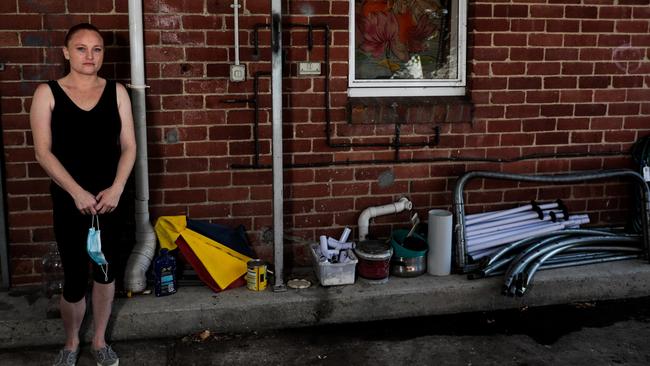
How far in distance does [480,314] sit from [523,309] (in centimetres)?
35

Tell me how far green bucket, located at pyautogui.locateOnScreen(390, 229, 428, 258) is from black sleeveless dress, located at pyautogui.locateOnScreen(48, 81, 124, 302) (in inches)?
79.6

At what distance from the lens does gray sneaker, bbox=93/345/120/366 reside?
3871 mm

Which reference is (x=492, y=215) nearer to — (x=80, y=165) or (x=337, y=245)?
(x=337, y=245)

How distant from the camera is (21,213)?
14.9 feet

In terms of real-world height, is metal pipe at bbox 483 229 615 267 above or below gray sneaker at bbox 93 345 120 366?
above

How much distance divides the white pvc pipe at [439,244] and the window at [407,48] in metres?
1.01

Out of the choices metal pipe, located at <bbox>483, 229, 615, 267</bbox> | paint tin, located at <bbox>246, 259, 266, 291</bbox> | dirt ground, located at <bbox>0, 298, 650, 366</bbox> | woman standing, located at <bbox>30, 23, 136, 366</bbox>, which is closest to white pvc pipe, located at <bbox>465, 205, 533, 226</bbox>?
metal pipe, located at <bbox>483, 229, 615, 267</bbox>

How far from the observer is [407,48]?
515 cm

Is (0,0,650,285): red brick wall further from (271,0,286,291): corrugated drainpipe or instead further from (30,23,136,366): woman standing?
(30,23,136,366): woman standing

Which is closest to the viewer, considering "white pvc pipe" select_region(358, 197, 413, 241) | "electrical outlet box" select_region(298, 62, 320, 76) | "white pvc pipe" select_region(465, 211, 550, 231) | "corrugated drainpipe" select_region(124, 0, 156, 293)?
"corrugated drainpipe" select_region(124, 0, 156, 293)

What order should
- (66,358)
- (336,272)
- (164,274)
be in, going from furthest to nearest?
(336,272), (164,274), (66,358)

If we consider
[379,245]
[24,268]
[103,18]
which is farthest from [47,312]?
[379,245]

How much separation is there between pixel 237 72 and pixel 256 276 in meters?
1.42

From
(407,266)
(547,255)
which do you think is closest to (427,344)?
(407,266)
